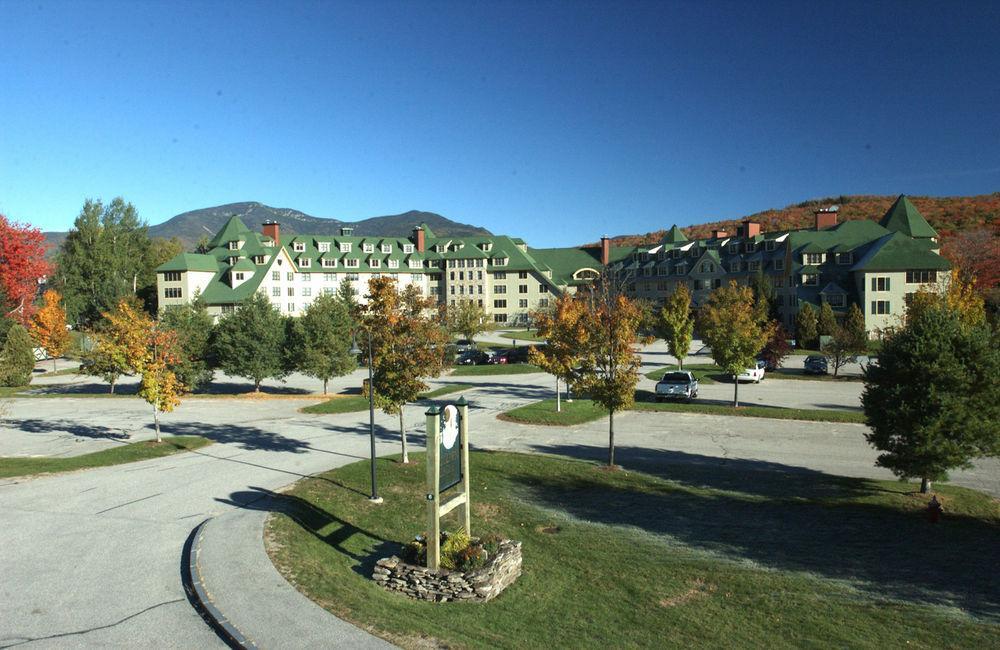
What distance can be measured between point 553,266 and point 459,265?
49.3ft

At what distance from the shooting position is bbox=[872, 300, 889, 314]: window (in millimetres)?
60062

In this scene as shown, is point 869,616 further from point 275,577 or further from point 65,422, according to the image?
Answer: point 65,422

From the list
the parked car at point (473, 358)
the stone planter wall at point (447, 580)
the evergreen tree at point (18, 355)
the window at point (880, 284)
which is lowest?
the stone planter wall at point (447, 580)

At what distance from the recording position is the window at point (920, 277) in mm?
58312

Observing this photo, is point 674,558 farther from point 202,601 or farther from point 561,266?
point 561,266

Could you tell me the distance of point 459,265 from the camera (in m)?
85.9

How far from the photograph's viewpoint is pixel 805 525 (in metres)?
15.3


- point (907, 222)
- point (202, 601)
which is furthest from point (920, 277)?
point (202, 601)

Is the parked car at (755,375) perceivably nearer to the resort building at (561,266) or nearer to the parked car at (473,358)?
the parked car at (473,358)

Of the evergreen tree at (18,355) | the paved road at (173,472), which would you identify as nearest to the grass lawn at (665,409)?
the paved road at (173,472)

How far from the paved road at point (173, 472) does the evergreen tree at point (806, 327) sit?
31.7 m

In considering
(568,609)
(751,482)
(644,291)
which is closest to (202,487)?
(568,609)

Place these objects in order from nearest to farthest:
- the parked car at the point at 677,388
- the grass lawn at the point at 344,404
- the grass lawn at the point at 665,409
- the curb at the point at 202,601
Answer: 1. the curb at the point at 202,601
2. the grass lawn at the point at 665,409
3. the grass lawn at the point at 344,404
4. the parked car at the point at 677,388

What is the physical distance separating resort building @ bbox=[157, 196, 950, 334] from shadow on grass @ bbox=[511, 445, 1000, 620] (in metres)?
46.6
